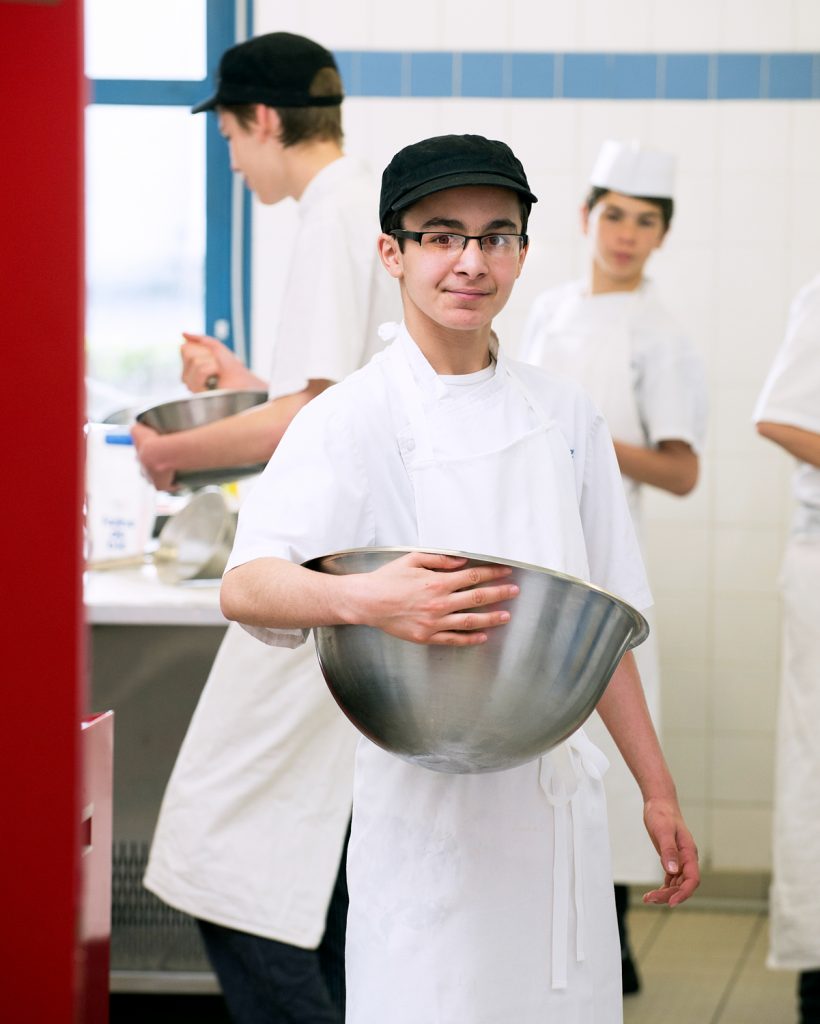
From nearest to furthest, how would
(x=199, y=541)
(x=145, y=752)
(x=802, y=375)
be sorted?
(x=802, y=375)
(x=199, y=541)
(x=145, y=752)

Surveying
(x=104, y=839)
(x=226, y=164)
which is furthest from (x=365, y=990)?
(x=226, y=164)

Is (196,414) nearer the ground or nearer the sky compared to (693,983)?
nearer the sky

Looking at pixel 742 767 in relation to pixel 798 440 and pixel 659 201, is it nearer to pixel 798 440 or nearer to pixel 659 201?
pixel 798 440

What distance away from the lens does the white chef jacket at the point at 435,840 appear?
4.83 feet

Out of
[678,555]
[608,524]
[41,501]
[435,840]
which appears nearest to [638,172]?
[678,555]

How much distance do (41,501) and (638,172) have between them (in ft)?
8.66

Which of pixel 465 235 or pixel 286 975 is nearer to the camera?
pixel 465 235

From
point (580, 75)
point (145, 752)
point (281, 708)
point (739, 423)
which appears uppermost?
point (580, 75)

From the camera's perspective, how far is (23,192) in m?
0.81

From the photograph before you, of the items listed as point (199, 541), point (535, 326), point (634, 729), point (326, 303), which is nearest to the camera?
point (634, 729)

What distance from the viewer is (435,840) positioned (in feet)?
4.91

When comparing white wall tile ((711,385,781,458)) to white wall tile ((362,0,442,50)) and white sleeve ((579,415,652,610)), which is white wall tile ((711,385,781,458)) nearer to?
white wall tile ((362,0,442,50))

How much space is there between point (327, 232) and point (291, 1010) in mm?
1262

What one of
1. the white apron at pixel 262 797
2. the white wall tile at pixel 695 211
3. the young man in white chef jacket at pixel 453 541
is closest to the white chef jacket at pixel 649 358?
the white wall tile at pixel 695 211
